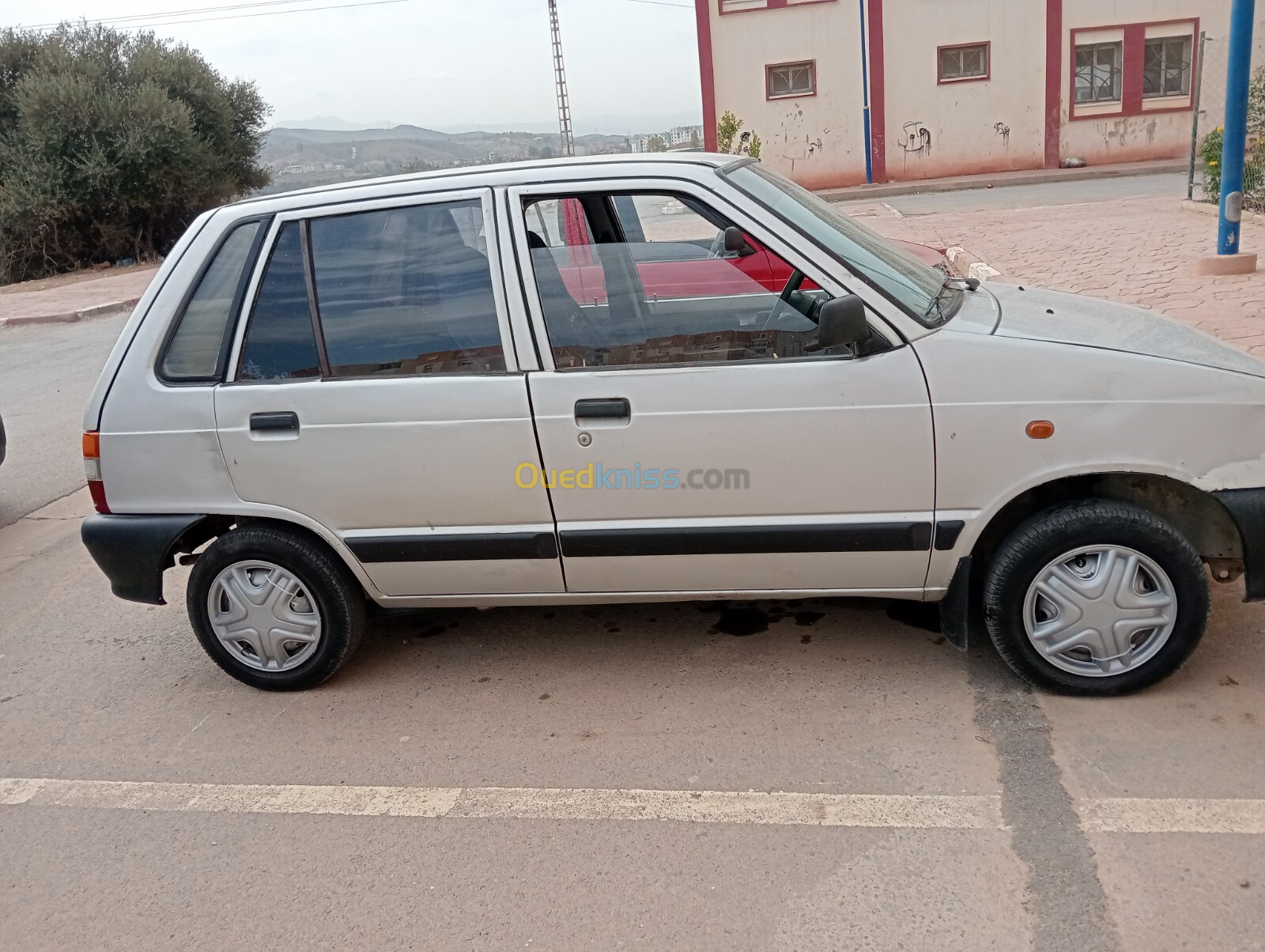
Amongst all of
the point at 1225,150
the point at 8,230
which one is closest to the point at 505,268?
the point at 1225,150

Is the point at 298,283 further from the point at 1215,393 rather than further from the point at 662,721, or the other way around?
the point at 1215,393

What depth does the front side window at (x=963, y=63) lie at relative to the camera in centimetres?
2505

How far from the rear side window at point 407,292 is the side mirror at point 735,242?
81 cm

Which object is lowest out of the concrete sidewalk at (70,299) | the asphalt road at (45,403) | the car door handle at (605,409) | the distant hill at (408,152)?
the asphalt road at (45,403)

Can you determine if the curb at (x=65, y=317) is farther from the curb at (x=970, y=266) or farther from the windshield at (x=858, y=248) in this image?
the windshield at (x=858, y=248)

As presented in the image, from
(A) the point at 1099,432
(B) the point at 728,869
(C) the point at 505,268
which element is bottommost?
(B) the point at 728,869

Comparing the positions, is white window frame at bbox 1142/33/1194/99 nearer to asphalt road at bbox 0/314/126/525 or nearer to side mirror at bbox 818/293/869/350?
asphalt road at bbox 0/314/126/525

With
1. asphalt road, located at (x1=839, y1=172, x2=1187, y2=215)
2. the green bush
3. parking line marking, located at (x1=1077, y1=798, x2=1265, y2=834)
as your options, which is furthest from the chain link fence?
the green bush

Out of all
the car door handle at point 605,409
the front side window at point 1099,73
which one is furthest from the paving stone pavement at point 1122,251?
the front side window at point 1099,73

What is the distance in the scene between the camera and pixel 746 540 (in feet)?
11.6

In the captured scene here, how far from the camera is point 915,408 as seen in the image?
10.9 feet

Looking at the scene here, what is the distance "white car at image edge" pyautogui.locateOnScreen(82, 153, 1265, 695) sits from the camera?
3.31 meters

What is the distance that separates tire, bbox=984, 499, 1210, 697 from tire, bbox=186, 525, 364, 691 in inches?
90.1

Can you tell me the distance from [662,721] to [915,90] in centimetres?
2478
